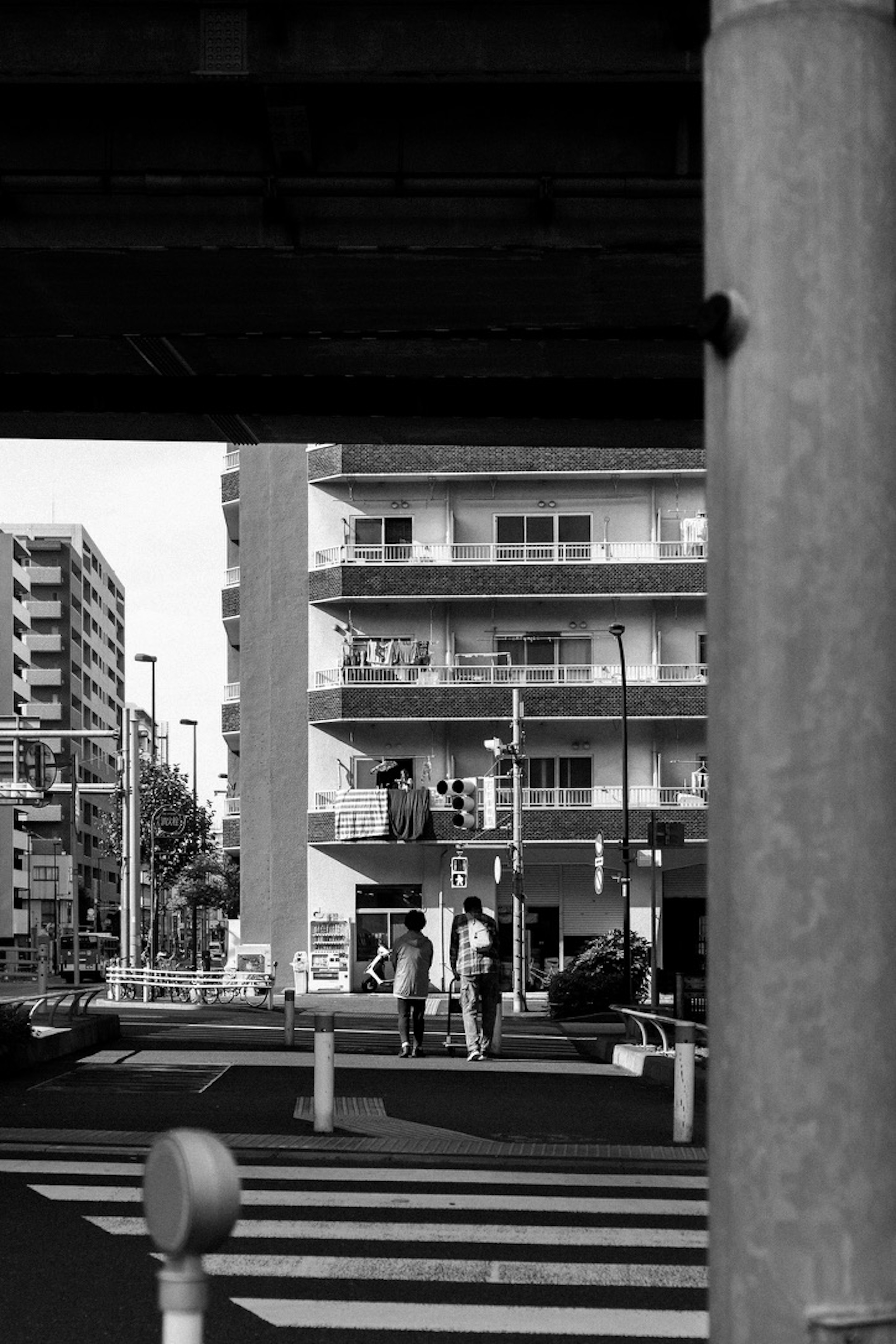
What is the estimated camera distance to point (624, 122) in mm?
13570

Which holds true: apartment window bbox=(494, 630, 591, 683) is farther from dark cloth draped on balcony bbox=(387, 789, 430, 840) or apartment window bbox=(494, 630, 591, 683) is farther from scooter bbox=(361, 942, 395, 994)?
scooter bbox=(361, 942, 395, 994)

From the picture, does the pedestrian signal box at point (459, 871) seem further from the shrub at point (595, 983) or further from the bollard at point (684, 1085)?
the bollard at point (684, 1085)

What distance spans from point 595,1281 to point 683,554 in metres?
47.8

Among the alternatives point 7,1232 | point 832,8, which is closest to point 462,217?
point 7,1232

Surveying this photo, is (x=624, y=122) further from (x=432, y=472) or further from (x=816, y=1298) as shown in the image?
(x=432, y=472)

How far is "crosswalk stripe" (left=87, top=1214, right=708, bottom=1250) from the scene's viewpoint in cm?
934

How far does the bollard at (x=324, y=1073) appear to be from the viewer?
13.2m

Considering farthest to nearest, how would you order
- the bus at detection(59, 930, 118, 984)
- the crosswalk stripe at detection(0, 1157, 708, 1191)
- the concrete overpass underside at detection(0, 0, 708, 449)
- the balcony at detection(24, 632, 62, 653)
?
the balcony at detection(24, 632, 62, 653)
the bus at detection(59, 930, 118, 984)
the concrete overpass underside at detection(0, 0, 708, 449)
the crosswalk stripe at detection(0, 1157, 708, 1191)

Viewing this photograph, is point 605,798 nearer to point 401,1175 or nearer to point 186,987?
point 186,987

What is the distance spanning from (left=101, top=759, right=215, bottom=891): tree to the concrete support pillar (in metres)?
69.4

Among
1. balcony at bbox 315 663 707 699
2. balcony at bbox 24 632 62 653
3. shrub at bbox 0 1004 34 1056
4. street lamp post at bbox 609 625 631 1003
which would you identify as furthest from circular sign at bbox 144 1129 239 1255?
balcony at bbox 24 632 62 653

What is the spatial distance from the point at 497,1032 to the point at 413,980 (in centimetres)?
230


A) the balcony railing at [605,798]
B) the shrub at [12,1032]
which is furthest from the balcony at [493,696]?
the shrub at [12,1032]

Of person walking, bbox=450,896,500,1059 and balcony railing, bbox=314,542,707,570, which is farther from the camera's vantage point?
balcony railing, bbox=314,542,707,570
